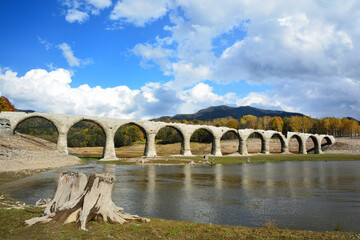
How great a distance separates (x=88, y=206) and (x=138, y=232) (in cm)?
177

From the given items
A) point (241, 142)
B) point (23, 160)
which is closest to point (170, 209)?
point (23, 160)

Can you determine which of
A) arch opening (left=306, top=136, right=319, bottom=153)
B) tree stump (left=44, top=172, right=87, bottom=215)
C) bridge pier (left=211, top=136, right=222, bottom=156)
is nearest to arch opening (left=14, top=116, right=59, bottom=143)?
bridge pier (left=211, top=136, right=222, bottom=156)

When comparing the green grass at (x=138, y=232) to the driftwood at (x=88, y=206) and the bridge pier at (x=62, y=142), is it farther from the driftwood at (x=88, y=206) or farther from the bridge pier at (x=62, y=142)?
the bridge pier at (x=62, y=142)

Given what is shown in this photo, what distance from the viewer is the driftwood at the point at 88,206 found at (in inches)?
287

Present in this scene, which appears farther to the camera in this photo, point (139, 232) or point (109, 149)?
point (109, 149)

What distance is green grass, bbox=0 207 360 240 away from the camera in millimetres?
6320

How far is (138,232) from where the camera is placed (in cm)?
687

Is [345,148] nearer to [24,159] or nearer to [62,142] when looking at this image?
[62,142]

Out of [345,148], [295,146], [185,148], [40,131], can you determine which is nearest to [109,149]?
[185,148]

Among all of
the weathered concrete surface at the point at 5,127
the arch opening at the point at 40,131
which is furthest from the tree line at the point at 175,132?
the weathered concrete surface at the point at 5,127

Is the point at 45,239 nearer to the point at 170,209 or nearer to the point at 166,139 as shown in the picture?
the point at 170,209

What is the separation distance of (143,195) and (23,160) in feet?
63.7

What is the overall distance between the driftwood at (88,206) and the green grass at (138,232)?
276 millimetres

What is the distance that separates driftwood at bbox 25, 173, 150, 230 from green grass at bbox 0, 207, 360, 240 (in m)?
0.28
